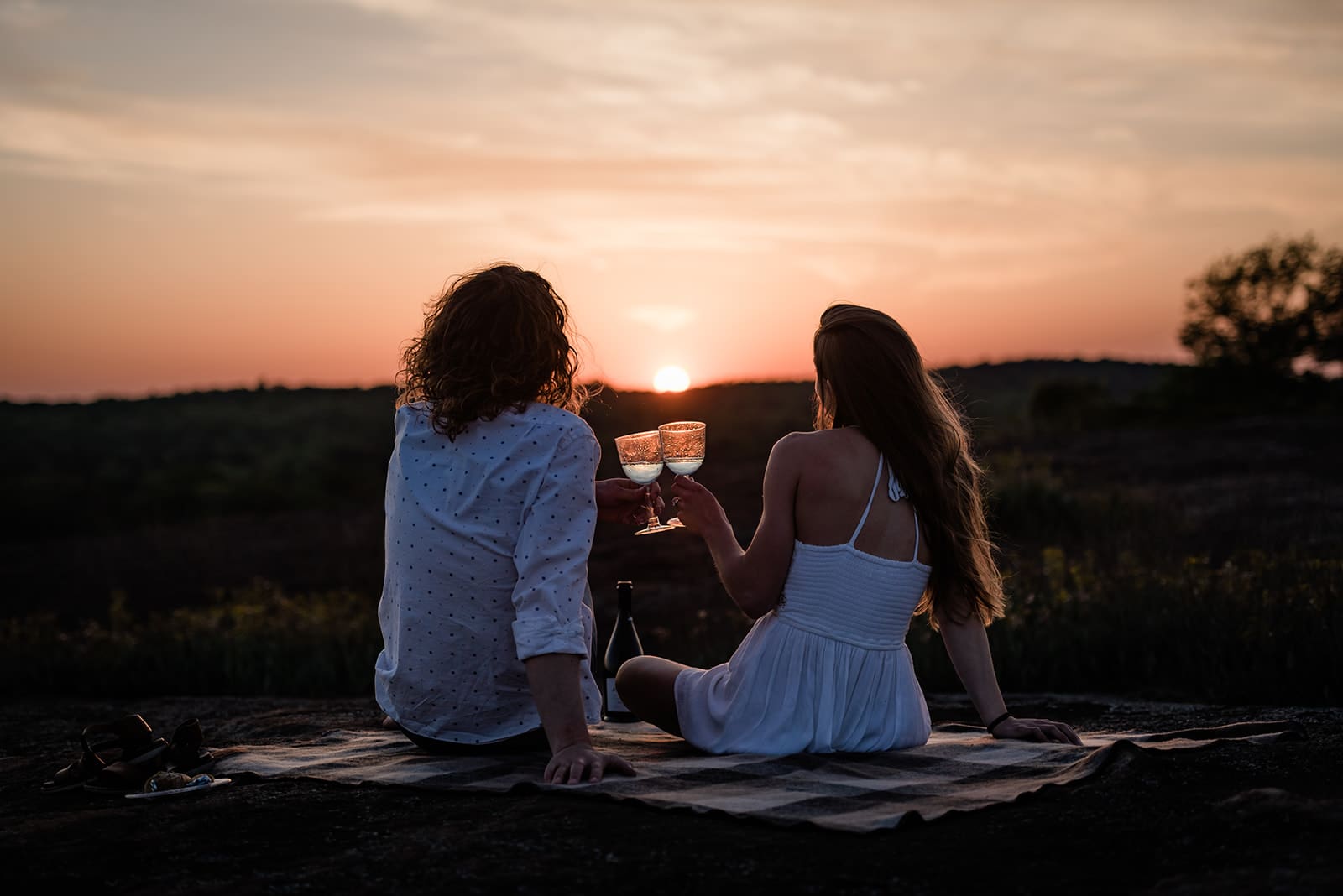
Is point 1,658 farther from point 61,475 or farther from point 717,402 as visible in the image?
point 717,402

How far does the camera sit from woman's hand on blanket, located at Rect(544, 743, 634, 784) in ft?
12.0

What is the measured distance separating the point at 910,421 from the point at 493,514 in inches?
57.0

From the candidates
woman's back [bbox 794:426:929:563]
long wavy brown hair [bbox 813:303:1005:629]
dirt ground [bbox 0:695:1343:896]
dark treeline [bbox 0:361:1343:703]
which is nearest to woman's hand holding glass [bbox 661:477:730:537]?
woman's back [bbox 794:426:929:563]

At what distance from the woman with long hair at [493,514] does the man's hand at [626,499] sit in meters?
0.41

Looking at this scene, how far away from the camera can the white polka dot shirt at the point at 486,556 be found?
3.83 meters

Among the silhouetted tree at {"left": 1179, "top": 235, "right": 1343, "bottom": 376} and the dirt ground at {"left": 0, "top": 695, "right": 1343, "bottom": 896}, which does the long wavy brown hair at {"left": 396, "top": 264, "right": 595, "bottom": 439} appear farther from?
the silhouetted tree at {"left": 1179, "top": 235, "right": 1343, "bottom": 376}

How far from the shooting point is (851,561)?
4137 mm

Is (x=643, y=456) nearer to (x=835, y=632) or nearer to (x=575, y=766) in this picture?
(x=835, y=632)

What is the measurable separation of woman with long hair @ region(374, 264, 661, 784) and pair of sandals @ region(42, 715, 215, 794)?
2.55 feet

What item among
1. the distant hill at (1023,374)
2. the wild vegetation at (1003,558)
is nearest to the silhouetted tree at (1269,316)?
the wild vegetation at (1003,558)

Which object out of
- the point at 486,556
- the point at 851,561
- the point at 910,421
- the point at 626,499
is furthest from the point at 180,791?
the point at 910,421

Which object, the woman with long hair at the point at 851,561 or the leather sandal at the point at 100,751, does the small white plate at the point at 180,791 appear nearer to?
the leather sandal at the point at 100,751

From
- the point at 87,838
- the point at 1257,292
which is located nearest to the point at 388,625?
the point at 87,838

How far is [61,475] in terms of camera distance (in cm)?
3197
